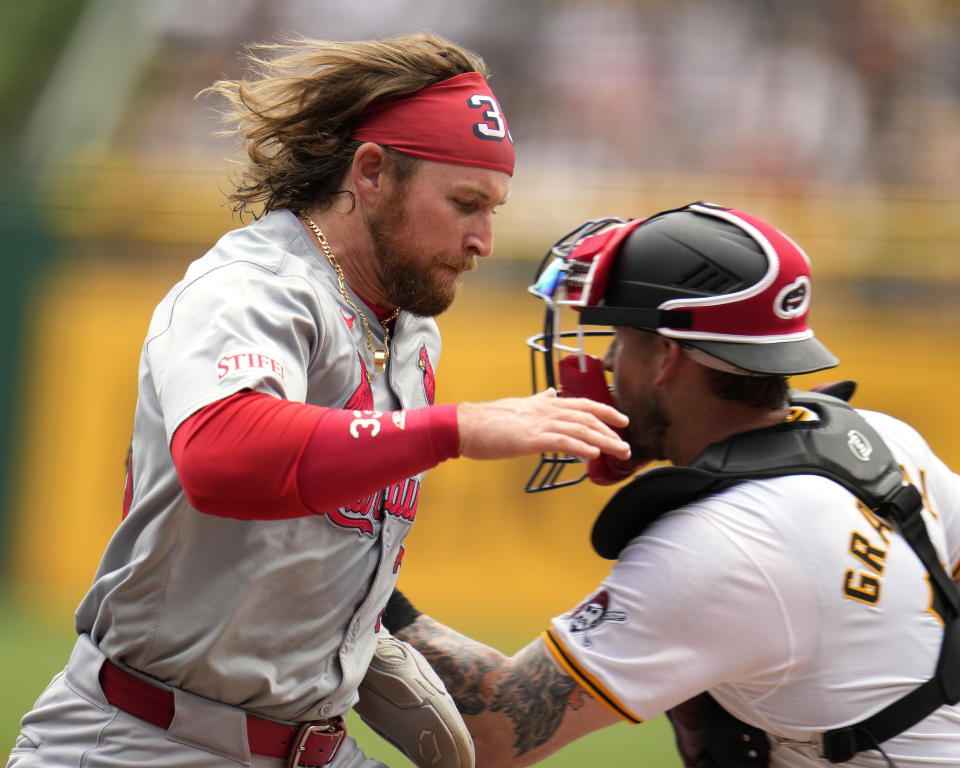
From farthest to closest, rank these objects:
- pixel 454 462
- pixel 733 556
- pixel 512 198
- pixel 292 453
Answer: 1. pixel 512 198
2. pixel 454 462
3. pixel 733 556
4. pixel 292 453

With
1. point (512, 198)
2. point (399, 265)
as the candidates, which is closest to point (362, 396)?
point (399, 265)

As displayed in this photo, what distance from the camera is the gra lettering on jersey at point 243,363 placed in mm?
2180

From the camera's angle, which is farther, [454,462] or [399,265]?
[454,462]

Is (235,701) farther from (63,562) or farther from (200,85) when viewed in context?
(200,85)

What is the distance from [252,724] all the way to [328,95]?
59.9 inches

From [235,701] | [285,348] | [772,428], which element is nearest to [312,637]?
[235,701]

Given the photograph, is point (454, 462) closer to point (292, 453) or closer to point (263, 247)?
point (263, 247)

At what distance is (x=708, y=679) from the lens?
2.47m

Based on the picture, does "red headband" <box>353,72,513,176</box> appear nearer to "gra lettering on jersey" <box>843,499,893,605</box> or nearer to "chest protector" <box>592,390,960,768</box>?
"chest protector" <box>592,390,960,768</box>

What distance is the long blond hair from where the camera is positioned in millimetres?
2959

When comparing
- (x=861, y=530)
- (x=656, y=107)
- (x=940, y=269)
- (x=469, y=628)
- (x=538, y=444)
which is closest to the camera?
(x=538, y=444)

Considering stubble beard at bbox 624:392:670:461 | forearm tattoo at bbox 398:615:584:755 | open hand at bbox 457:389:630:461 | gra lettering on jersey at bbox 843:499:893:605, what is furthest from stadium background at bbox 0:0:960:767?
open hand at bbox 457:389:630:461

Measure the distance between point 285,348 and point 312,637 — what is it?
0.68 m

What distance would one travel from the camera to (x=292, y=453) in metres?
2.09
